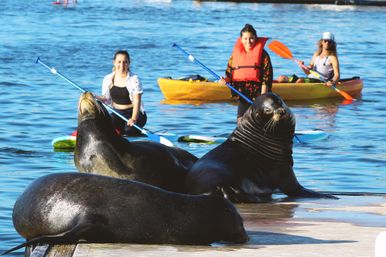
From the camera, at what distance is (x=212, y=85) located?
75.3 feet

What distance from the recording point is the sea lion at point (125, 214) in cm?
702

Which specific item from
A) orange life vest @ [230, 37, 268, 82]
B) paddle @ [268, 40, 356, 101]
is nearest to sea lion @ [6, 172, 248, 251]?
orange life vest @ [230, 37, 268, 82]

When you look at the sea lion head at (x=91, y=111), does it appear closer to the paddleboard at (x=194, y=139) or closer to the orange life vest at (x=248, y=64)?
the orange life vest at (x=248, y=64)

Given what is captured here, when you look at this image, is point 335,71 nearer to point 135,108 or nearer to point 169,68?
point 135,108

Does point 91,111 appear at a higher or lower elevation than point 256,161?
higher

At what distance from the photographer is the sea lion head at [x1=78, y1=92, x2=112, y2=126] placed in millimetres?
9172

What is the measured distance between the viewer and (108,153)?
9.27m

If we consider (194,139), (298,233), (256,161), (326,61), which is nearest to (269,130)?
(256,161)

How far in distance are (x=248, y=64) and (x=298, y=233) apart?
6.70 m

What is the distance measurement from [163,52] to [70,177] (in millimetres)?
27676

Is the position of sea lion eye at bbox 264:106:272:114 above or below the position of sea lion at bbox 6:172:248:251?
below

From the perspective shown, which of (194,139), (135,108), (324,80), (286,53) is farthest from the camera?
(324,80)

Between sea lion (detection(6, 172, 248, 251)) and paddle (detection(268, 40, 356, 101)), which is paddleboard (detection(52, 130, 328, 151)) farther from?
sea lion (detection(6, 172, 248, 251))

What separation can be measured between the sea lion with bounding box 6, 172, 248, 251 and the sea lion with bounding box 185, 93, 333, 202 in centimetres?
198
